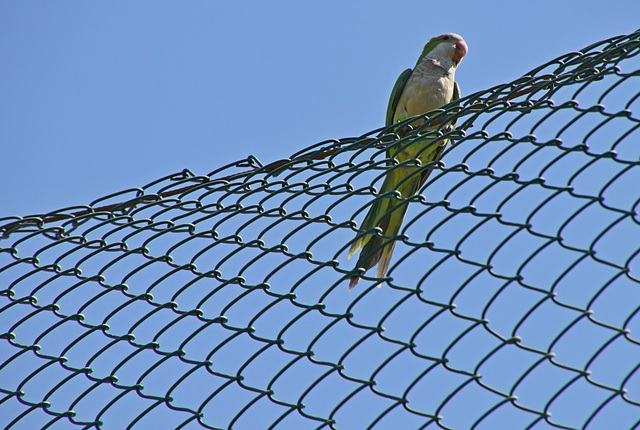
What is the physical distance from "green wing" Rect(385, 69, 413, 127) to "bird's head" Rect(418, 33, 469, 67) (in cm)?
24

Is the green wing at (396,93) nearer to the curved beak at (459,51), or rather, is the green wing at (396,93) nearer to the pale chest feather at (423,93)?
the pale chest feather at (423,93)

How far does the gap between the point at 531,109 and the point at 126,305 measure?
5.29 ft

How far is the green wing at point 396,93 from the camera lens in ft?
19.4

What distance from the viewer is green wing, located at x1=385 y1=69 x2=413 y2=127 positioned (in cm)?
592

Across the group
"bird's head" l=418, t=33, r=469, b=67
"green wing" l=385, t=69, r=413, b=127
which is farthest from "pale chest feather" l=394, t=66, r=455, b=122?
"bird's head" l=418, t=33, r=469, b=67

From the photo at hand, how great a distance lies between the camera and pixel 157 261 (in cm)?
298

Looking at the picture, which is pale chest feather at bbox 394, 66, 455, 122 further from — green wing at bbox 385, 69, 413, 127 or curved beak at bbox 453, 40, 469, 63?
curved beak at bbox 453, 40, 469, 63

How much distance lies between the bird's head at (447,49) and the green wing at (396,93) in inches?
9.4

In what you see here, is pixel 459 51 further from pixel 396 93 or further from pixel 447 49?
pixel 396 93

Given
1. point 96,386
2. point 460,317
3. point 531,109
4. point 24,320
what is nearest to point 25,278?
point 24,320

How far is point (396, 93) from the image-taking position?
595 centimetres

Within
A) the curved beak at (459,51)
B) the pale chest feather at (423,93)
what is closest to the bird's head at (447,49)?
the curved beak at (459,51)

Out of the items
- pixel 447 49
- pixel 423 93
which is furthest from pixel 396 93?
pixel 447 49

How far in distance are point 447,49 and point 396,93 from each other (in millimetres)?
575
